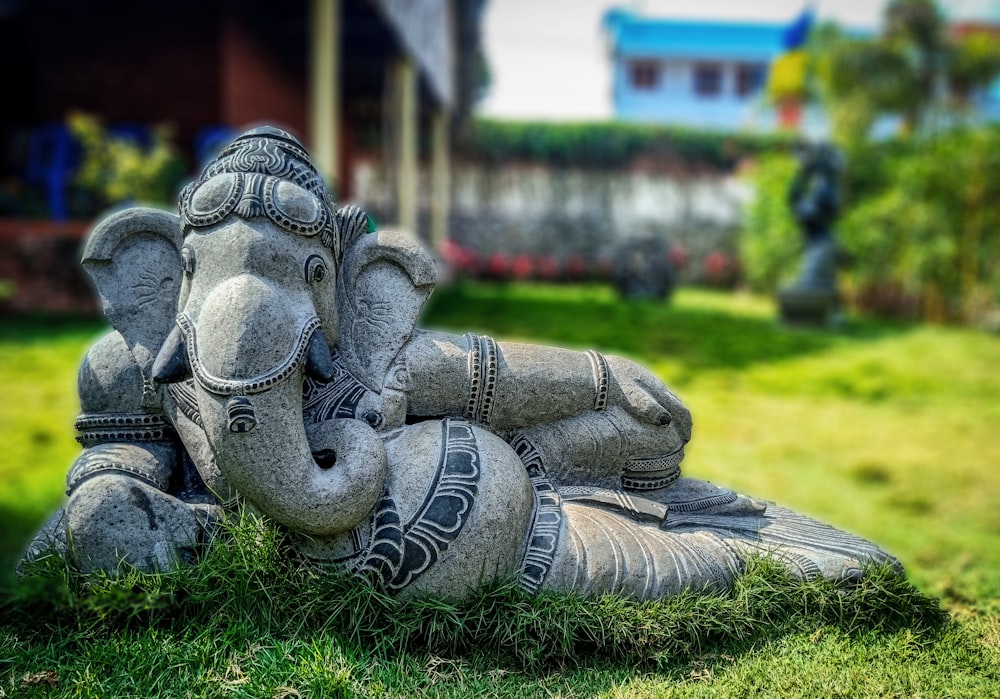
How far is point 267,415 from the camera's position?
1.85m

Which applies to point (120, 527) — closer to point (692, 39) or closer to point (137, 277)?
point (137, 277)

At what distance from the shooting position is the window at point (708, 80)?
3153cm

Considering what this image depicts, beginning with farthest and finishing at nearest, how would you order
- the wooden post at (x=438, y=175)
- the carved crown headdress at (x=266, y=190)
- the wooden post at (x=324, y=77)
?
the wooden post at (x=438, y=175) < the wooden post at (x=324, y=77) < the carved crown headdress at (x=266, y=190)

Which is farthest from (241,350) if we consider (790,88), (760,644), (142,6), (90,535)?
(790,88)

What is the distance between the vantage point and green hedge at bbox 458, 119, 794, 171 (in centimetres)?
1775

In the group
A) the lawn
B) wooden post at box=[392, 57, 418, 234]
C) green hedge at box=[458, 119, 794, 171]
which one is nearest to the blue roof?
green hedge at box=[458, 119, 794, 171]

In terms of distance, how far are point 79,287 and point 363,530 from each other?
639 cm

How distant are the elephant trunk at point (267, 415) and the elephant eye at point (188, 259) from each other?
0.14 metres

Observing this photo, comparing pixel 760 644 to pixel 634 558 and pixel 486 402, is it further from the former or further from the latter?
pixel 486 402

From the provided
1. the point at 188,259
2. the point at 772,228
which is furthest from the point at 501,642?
the point at 772,228

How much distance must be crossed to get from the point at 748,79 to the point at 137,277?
32.6 metres

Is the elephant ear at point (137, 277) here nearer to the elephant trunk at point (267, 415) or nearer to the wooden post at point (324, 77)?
the elephant trunk at point (267, 415)

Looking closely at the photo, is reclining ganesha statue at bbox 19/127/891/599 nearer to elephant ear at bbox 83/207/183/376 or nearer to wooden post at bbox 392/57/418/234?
elephant ear at bbox 83/207/183/376

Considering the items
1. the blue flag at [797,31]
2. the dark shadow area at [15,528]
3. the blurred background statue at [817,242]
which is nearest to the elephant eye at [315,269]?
the dark shadow area at [15,528]
